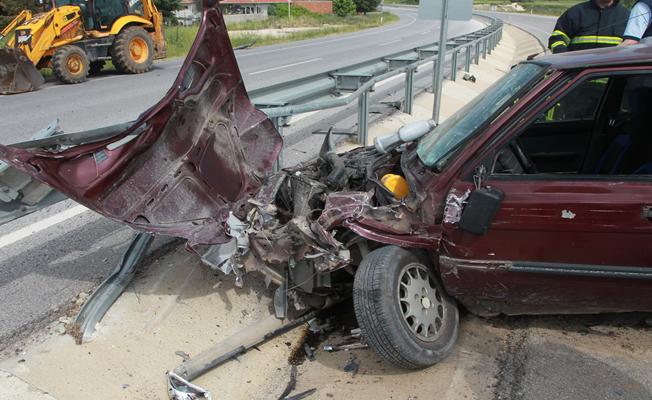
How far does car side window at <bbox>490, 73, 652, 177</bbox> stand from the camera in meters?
3.32

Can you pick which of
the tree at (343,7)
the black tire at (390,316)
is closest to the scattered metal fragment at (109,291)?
the black tire at (390,316)

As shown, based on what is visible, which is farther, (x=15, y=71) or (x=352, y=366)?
(x=15, y=71)

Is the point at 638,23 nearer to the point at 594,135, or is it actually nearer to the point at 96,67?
the point at 594,135

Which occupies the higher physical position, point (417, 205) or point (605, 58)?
point (605, 58)

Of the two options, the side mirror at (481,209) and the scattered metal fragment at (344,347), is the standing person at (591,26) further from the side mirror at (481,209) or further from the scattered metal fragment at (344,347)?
the scattered metal fragment at (344,347)

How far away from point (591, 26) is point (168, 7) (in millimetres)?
30240

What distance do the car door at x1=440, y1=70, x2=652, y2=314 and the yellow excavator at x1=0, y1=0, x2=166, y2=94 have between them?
1248 centimetres

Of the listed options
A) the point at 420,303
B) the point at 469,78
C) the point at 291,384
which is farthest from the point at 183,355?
the point at 469,78

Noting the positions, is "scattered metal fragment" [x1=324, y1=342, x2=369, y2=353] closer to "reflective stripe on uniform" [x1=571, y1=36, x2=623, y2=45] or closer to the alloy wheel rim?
the alloy wheel rim

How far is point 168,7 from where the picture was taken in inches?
1243

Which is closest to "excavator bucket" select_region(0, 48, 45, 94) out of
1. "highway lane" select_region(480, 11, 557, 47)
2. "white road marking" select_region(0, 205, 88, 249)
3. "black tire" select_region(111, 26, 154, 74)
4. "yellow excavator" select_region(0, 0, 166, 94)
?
"yellow excavator" select_region(0, 0, 166, 94)

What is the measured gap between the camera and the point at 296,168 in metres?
3.87

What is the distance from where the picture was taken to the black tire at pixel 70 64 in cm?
1325

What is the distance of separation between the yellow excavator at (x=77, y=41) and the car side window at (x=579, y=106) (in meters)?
12.0
